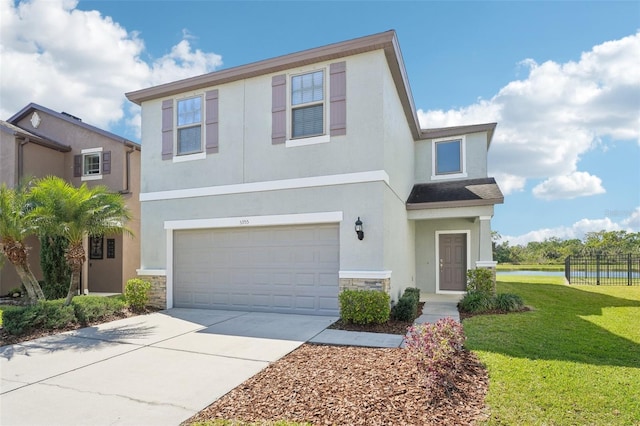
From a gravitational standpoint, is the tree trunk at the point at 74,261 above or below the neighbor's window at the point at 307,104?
below

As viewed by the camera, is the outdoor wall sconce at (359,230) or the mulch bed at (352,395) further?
the outdoor wall sconce at (359,230)

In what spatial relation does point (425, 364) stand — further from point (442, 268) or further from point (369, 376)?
point (442, 268)

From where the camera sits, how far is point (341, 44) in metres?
8.38

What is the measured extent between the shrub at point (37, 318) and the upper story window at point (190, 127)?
4770mm

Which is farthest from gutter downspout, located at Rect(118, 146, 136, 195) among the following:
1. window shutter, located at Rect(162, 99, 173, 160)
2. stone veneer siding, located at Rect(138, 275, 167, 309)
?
stone veneer siding, located at Rect(138, 275, 167, 309)

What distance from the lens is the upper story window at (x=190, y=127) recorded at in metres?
10.1

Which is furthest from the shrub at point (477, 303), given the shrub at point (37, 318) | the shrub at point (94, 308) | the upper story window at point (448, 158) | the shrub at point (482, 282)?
the shrub at point (37, 318)

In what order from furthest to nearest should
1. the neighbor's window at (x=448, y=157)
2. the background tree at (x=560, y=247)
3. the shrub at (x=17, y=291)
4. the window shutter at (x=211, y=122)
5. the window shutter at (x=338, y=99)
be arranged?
Result: the background tree at (x=560, y=247) < the neighbor's window at (x=448, y=157) < the shrub at (x=17, y=291) < the window shutter at (x=211, y=122) < the window shutter at (x=338, y=99)

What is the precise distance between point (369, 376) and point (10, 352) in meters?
6.24

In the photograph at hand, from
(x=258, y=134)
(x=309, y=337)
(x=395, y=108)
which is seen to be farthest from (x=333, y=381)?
(x=395, y=108)

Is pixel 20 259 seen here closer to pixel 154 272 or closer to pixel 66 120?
pixel 154 272

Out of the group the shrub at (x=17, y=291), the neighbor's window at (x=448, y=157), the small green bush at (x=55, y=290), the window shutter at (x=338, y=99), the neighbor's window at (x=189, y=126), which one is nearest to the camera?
the window shutter at (x=338, y=99)

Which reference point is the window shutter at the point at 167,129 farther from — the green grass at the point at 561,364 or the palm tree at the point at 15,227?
the green grass at the point at 561,364

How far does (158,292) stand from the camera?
1048cm
